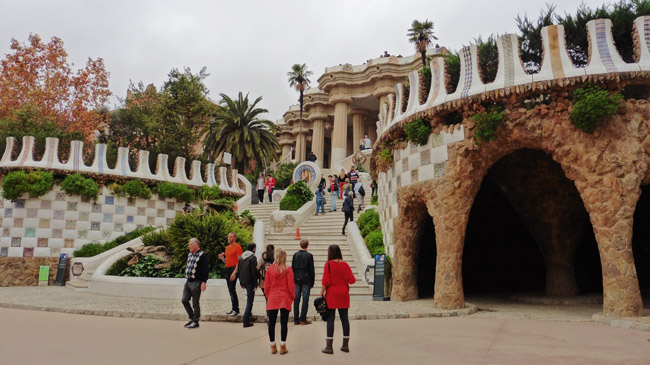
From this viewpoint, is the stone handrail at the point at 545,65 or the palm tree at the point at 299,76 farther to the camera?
the palm tree at the point at 299,76

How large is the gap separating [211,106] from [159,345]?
29.4 metres

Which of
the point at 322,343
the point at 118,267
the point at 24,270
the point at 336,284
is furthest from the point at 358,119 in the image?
the point at 336,284

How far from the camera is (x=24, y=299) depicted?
12.3m

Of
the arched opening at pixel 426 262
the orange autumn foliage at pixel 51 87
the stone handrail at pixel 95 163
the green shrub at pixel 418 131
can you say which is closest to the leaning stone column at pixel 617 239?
the green shrub at pixel 418 131

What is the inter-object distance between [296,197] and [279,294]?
15.0 metres

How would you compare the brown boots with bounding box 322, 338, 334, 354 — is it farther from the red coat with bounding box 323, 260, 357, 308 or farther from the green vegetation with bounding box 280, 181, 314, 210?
the green vegetation with bounding box 280, 181, 314, 210

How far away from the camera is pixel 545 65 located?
32.5 feet

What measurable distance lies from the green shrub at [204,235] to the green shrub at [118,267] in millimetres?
1812

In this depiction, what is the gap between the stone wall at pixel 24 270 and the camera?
17.3 meters

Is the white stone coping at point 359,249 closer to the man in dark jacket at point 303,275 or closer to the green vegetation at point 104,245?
the man in dark jacket at point 303,275

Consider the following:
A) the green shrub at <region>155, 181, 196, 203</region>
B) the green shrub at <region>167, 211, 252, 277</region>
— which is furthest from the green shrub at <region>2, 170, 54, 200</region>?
the green shrub at <region>167, 211, 252, 277</region>

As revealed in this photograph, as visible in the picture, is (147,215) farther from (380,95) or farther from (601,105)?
(380,95)

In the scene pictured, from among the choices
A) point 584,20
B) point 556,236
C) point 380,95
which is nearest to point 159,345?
point 556,236

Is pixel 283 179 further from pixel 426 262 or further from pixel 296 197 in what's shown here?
pixel 426 262
